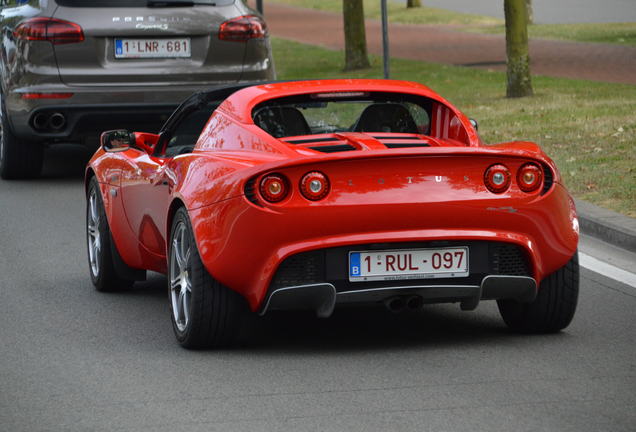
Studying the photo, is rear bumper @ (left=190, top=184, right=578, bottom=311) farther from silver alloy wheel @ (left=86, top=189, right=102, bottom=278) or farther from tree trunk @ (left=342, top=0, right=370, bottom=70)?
tree trunk @ (left=342, top=0, right=370, bottom=70)

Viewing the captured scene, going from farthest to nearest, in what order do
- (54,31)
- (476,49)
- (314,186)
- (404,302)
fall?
(476,49) < (54,31) < (404,302) < (314,186)

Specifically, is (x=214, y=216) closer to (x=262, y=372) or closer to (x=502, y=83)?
(x=262, y=372)

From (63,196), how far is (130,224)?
4962mm

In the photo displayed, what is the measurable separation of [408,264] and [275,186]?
0.66 meters

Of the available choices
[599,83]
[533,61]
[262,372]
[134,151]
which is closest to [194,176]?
[262,372]

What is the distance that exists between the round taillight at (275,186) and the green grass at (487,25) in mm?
24715

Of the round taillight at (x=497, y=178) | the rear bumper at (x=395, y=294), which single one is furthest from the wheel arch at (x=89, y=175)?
the round taillight at (x=497, y=178)

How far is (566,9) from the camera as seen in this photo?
44625 mm

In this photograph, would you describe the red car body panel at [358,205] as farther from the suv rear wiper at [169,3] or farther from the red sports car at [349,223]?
the suv rear wiper at [169,3]

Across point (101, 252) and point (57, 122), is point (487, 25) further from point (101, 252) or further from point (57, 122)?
point (101, 252)

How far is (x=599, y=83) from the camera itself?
69.6 feet

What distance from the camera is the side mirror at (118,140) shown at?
788 centimetres

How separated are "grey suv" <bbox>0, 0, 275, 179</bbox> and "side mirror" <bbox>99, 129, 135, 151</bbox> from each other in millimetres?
4875

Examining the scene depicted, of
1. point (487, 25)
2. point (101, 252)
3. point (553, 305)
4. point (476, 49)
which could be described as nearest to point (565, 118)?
point (101, 252)
